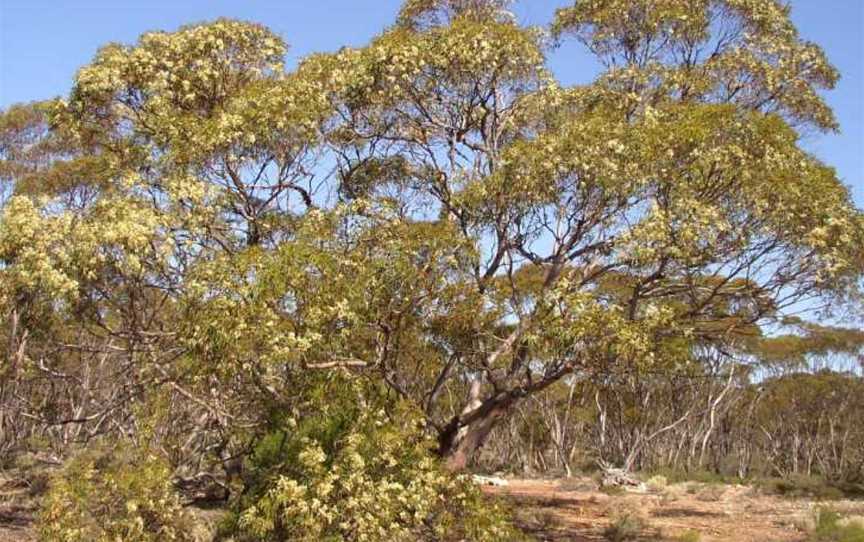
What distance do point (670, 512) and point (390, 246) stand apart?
1449cm

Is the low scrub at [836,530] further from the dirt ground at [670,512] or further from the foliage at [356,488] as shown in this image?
the foliage at [356,488]

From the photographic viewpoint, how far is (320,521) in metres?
9.43

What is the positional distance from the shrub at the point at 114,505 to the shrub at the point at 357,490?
963 millimetres

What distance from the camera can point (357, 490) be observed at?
9562mm

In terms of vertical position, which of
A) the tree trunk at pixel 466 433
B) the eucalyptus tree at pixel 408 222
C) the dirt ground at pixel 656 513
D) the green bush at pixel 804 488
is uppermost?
the eucalyptus tree at pixel 408 222

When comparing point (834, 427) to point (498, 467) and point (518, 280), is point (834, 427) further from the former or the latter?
point (518, 280)

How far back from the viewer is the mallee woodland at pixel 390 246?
990cm

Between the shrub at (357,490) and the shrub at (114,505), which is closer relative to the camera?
the shrub at (357,490)

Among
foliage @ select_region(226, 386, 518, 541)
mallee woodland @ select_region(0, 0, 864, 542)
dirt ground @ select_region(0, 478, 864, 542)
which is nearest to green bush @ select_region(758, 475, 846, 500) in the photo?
dirt ground @ select_region(0, 478, 864, 542)

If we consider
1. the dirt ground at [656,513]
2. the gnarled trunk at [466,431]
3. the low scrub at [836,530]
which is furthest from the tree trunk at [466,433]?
the low scrub at [836,530]

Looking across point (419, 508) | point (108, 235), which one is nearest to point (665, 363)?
point (419, 508)

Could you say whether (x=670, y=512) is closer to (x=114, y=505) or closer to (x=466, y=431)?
(x=466, y=431)

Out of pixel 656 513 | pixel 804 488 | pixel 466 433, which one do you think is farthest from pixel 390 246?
pixel 804 488

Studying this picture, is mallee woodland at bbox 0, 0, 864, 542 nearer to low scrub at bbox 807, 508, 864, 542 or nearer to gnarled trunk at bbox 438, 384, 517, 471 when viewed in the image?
gnarled trunk at bbox 438, 384, 517, 471
